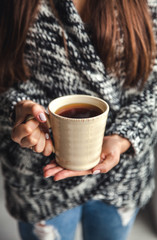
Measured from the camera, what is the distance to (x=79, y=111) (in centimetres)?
52

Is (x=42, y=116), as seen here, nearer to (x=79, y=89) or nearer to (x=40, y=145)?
(x=40, y=145)

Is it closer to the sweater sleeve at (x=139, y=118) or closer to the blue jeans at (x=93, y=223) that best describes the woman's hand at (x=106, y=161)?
the sweater sleeve at (x=139, y=118)

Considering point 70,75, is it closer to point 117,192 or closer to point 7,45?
point 7,45

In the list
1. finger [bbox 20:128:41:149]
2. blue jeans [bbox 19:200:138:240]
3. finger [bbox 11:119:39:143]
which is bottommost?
blue jeans [bbox 19:200:138:240]

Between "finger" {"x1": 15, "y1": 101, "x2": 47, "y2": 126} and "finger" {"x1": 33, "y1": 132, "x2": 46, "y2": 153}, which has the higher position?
"finger" {"x1": 15, "y1": 101, "x2": 47, "y2": 126}

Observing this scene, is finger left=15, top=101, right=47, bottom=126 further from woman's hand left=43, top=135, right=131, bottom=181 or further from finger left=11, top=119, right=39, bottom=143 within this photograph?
woman's hand left=43, top=135, right=131, bottom=181

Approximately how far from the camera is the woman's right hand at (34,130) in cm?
50

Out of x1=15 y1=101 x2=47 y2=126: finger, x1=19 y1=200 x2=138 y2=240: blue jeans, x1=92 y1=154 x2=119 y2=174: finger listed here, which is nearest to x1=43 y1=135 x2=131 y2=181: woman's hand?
x1=92 y1=154 x2=119 y2=174: finger

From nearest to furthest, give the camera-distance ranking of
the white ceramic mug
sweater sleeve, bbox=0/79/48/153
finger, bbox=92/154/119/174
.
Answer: the white ceramic mug, finger, bbox=92/154/119/174, sweater sleeve, bbox=0/79/48/153

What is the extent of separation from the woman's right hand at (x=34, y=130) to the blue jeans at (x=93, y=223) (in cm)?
32

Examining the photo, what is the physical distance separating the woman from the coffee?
7cm

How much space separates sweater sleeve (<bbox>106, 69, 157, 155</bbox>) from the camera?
→ 0.65m

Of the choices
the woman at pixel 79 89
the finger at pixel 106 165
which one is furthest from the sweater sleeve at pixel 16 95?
the finger at pixel 106 165

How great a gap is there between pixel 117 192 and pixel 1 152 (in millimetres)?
371
